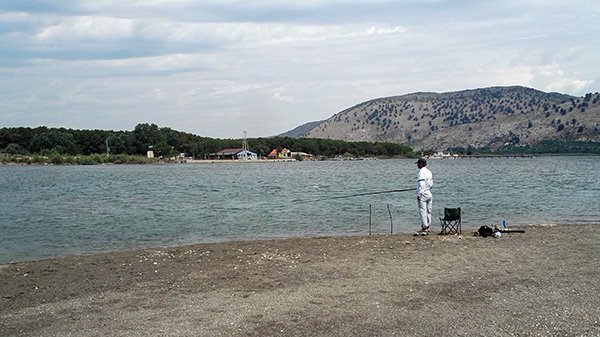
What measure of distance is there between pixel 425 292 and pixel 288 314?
2761 mm

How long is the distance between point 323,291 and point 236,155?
180 m

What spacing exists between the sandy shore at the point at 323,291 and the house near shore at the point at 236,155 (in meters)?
171

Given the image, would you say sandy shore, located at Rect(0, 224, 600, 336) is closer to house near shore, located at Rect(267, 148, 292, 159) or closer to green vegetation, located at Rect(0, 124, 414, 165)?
green vegetation, located at Rect(0, 124, 414, 165)

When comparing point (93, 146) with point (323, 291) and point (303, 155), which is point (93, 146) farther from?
point (323, 291)

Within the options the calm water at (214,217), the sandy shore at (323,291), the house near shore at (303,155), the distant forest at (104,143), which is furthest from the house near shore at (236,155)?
the sandy shore at (323,291)

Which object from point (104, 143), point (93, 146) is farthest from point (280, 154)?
point (93, 146)

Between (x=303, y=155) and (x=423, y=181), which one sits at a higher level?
(x=423, y=181)

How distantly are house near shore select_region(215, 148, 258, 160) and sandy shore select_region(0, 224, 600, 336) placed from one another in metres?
171

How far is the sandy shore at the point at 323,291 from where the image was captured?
8398 millimetres

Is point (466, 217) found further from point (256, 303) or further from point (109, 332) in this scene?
point (109, 332)

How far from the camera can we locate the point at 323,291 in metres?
10.4

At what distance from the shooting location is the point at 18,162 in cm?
14500

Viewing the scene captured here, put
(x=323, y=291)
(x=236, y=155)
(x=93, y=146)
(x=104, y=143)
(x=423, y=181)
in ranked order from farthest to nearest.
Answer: (x=236, y=155)
(x=93, y=146)
(x=104, y=143)
(x=423, y=181)
(x=323, y=291)

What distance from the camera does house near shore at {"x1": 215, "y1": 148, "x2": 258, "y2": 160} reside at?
18688cm
